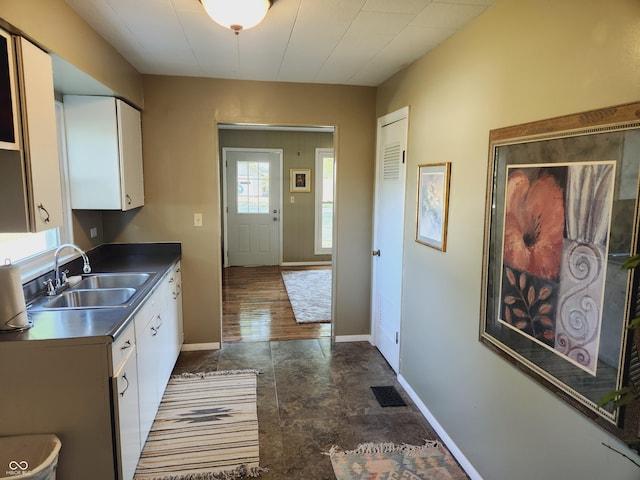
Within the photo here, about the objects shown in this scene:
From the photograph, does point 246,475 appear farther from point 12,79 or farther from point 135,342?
point 12,79

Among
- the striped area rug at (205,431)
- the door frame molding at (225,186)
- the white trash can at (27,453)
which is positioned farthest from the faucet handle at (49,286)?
the door frame molding at (225,186)

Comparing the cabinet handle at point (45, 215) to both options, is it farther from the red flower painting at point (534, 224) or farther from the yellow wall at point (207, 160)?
the red flower painting at point (534, 224)

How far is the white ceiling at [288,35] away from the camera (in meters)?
1.99

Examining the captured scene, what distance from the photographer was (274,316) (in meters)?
4.73

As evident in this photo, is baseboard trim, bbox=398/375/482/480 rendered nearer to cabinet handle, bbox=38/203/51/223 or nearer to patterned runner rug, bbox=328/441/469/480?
patterned runner rug, bbox=328/441/469/480

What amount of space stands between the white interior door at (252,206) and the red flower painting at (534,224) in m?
5.71

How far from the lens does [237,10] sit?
1.83 metres

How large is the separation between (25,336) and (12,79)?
3.42 ft

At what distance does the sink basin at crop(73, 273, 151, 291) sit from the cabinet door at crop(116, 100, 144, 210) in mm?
498

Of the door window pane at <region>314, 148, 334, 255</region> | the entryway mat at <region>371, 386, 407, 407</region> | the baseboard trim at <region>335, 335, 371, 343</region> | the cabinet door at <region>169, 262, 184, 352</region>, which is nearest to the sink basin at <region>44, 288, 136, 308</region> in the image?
the cabinet door at <region>169, 262, 184, 352</region>

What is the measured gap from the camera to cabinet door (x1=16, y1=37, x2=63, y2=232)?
5.59 ft

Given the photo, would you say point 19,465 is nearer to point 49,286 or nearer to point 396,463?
point 49,286

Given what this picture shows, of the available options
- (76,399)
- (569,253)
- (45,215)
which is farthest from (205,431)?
(569,253)

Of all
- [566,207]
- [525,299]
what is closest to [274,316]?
[525,299]
